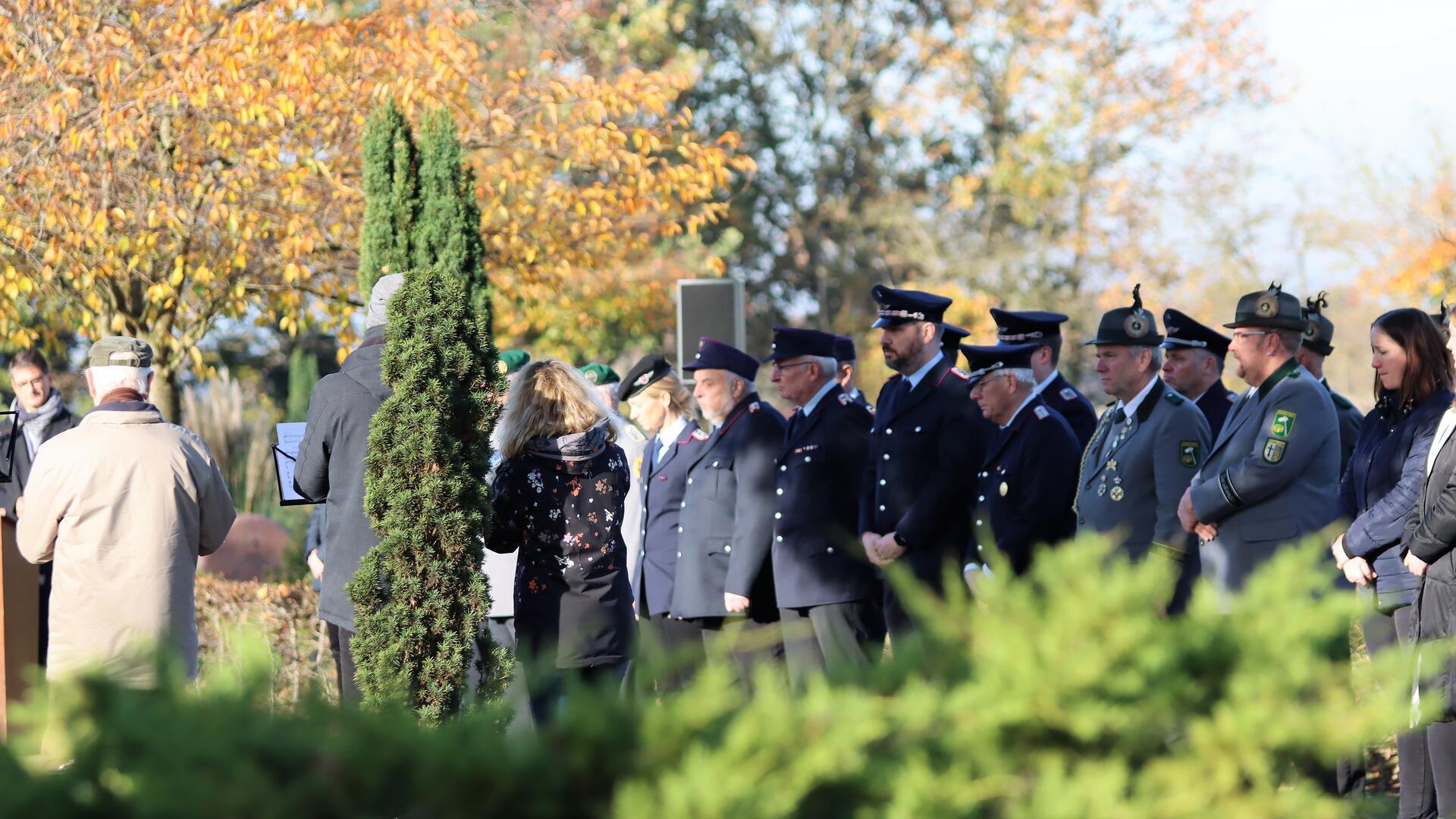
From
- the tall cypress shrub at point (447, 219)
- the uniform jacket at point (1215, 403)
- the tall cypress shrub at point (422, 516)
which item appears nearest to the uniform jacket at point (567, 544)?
the tall cypress shrub at point (422, 516)

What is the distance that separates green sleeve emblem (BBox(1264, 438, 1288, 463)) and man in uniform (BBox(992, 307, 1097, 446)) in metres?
1.34

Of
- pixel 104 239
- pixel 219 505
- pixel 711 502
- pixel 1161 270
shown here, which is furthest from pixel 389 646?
pixel 1161 270

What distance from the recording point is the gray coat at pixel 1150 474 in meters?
5.91

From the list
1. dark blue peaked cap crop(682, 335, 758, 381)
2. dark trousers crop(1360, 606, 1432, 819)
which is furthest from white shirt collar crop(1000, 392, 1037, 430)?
dark trousers crop(1360, 606, 1432, 819)

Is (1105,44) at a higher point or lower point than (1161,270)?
higher

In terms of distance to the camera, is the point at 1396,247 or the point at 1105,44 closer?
the point at 1396,247

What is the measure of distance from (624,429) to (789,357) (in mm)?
2090

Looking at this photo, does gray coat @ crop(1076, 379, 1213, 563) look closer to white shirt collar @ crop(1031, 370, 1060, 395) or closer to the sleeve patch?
the sleeve patch

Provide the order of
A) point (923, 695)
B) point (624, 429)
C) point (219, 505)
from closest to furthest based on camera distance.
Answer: point (923, 695)
point (219, 505)
point (624, 429)

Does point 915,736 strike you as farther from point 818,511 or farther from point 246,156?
point 246,156

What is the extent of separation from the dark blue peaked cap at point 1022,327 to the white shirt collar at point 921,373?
302 mm

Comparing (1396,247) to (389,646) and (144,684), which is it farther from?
(144,684)

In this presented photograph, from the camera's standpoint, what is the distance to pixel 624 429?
29.2 feet

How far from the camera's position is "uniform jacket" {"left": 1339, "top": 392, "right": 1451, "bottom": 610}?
5355 millimetres
